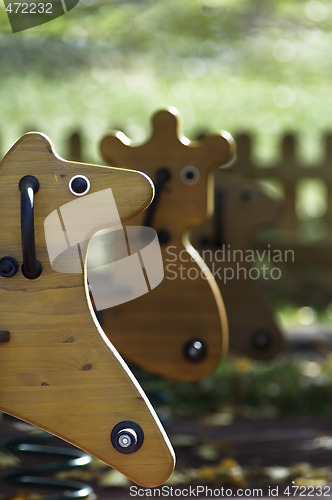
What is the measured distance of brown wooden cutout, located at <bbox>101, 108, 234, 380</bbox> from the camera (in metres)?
3.15

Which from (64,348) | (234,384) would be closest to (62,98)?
(234,384)

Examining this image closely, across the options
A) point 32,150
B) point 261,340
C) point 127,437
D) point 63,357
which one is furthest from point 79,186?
point 261,340

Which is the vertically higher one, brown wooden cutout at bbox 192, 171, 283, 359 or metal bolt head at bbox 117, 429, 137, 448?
brown wooden cutout at bbox 192, 171, 283, 359

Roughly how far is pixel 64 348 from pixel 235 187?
1.95 meters

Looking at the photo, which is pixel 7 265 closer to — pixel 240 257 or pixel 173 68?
pixel 240 257

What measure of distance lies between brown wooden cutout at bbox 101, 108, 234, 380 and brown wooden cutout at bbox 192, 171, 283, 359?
59 cm

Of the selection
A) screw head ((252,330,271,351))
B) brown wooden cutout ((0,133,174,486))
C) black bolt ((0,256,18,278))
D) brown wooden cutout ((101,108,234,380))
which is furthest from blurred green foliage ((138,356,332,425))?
black bolt ((0,256,18,278))

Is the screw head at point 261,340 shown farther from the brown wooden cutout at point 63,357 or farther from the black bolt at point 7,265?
the black bolt at point 7,265

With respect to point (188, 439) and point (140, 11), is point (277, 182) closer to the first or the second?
point (140, 11)

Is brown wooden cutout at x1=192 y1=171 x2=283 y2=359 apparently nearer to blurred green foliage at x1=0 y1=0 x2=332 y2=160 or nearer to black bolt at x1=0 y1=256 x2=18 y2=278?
blurred green foliage at x1=0 y1=0 x2=332 y2=160

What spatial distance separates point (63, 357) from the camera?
2.10 m

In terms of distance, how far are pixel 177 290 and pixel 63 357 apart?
45.2 inches

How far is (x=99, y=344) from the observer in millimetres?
2107

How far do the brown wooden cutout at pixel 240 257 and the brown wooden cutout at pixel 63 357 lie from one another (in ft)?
5.49
